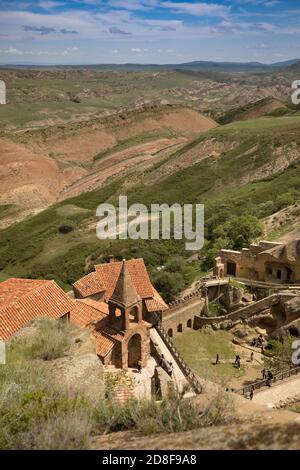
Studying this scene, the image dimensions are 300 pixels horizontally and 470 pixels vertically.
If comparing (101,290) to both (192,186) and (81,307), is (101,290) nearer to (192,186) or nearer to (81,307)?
(81,307)

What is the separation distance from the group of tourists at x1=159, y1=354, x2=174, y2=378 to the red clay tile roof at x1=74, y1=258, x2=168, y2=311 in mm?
4038

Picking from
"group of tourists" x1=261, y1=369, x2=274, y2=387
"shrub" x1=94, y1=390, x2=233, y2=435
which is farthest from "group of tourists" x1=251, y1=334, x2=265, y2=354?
"shrub" x1=94, y1=390, x2=233, y2=435

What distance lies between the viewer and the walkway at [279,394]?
21183 millimetres

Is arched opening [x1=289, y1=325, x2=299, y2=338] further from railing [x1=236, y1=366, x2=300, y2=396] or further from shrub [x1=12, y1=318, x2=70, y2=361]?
shrub [x1=12, y1=318, x2=70, y2=361]

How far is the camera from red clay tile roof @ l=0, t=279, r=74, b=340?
19.0 metres

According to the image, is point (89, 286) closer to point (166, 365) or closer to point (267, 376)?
point (166, 365)

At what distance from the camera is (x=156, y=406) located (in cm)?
974

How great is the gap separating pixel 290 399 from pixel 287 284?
13.1 metres

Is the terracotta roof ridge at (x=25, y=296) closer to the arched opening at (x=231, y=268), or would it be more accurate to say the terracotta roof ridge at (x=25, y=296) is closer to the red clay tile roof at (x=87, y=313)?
the red clay tile roof at (x=87, y=313)

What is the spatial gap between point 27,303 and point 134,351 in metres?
6.34

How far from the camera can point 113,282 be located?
27.6m

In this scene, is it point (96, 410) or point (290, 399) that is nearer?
point (96, 410)
